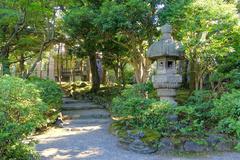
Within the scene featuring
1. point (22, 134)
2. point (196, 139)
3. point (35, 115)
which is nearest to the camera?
point (22, 134)

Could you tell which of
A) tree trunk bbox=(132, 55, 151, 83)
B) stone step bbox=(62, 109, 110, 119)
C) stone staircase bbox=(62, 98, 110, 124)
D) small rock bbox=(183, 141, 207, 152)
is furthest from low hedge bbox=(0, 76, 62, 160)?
tree trunk bbox=(132, 55, 151, 83)

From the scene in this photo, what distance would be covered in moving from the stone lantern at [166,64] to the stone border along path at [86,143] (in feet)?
6.68

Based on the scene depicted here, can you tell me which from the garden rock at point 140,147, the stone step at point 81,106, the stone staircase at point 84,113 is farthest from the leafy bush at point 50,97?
the garden rock at point 140,147

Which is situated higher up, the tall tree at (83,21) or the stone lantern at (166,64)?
the tall tree at (83,21)

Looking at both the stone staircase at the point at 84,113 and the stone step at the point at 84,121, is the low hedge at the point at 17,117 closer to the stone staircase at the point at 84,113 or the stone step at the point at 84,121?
the stone step at the point at 84,121

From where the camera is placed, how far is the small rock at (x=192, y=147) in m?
7.52

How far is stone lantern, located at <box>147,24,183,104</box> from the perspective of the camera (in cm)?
901

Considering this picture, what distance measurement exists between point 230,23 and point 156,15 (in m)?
3.00

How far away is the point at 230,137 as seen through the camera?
776 cm

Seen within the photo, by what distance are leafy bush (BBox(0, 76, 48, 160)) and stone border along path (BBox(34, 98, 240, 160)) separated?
125 centimetres

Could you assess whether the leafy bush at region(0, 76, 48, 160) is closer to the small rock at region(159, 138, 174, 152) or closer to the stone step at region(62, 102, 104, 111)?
the small rock at region(159, 138, 174, 152)

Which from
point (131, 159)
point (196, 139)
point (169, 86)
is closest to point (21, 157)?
point (131, 159)

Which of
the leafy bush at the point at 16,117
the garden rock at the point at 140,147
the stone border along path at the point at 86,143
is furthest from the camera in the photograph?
the garden rock at the point at 140,147

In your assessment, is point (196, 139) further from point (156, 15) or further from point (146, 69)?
point (146, 69)
